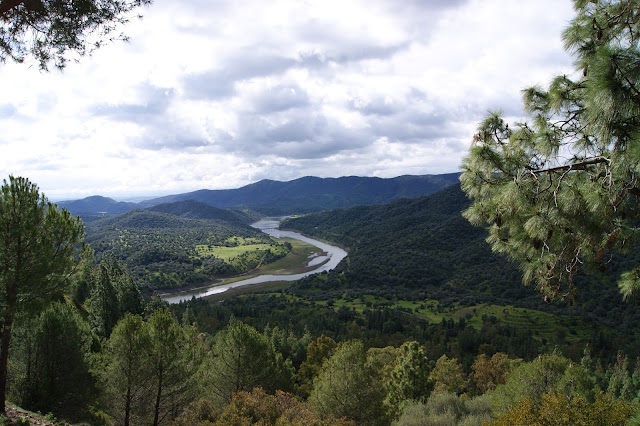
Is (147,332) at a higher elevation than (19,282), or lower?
lower

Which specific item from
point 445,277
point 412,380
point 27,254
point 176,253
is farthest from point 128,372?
point 176,253

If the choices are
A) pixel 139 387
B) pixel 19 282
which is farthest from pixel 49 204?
pixel 139 387

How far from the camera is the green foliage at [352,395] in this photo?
1855cm

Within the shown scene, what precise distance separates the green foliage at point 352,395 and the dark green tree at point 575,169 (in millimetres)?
14933

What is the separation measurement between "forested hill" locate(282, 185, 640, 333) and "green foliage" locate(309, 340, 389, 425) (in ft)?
157

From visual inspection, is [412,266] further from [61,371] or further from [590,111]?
[590,111]

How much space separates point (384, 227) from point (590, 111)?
18349 cm

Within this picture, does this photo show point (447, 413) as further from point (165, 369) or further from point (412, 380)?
point (165, 369)

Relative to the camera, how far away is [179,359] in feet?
53.9

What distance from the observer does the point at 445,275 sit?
118 meters

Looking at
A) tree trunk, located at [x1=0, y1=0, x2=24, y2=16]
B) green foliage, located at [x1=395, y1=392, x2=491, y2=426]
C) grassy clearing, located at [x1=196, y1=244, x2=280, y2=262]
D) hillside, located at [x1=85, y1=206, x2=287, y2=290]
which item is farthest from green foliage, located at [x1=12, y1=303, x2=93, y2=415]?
grassy clearing, located at [x1=196, y1=244, x2=280, y2=262]

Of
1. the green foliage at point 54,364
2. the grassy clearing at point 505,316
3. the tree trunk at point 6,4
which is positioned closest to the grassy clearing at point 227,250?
the grassy clearing at point 505,316

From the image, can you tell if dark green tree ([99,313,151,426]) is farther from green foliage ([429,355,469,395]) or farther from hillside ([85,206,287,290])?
hillside ([85,206,287,290])

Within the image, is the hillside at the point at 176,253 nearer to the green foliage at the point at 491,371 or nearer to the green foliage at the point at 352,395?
the green foliage at the point at 491,371
